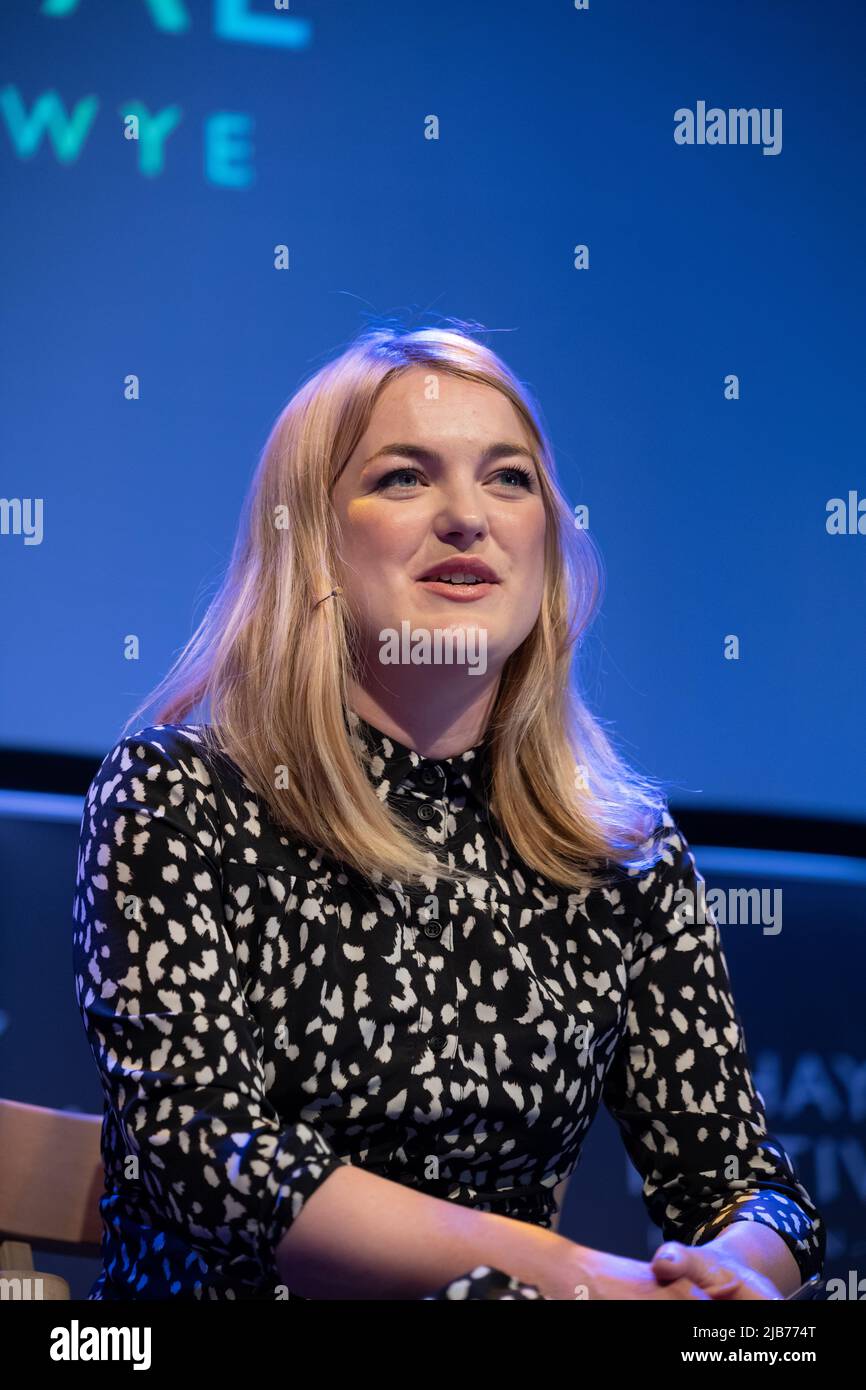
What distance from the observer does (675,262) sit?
2238mm

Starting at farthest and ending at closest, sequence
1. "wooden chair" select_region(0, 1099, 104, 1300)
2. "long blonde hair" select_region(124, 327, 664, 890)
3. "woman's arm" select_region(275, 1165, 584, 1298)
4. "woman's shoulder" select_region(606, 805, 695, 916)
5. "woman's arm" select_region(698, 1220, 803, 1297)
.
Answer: "wooden chair" select_region(0, 1099, 104, 1300)
"woman's shoulder" select_region(606, 805, 695, 916)
"long blonde hair" select_region(124, 327, 664, 890)
"woman's arm" select_region(698, 1220, 803, 1297)
"woman's arm" select_region(275, 1165, 584, 1298)

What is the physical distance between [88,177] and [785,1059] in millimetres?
1739

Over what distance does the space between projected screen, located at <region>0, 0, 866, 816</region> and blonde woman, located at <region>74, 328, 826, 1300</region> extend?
63cm

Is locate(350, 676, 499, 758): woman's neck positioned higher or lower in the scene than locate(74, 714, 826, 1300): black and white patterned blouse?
higher

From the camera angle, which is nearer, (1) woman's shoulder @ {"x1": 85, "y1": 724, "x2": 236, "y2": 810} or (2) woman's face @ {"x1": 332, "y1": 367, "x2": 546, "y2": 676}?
(1) woman's shoulder @ {"x1": 85, "y1": 724, "x2": 236, "y2": 810}

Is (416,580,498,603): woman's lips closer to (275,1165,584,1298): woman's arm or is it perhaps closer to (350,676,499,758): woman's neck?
(350,676,499,758): woman's neck

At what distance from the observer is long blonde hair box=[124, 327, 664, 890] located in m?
1.36

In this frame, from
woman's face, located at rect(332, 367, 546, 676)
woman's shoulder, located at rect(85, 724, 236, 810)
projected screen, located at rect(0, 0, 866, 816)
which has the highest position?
projected screen, located at rect(0, 0, 866, 816)

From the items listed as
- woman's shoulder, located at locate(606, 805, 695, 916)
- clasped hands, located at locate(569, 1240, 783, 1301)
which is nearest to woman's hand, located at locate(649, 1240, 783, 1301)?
clasped hands, located at locate(569, 1240, 783, 1301)

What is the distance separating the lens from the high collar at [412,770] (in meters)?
1.44

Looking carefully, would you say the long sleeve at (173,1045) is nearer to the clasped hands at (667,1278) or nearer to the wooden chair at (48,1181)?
the clasped hands at (667,1278)

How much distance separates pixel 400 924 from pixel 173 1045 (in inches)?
10.6

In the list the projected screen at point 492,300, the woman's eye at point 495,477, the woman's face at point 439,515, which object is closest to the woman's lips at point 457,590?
the woman's face at point 439,515
